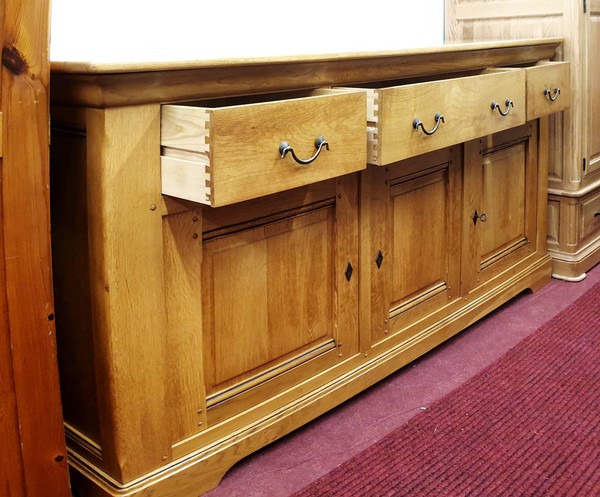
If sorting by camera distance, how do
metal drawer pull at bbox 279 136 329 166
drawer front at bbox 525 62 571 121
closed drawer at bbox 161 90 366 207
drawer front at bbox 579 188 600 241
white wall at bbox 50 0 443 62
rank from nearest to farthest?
closed drawer at bbox 161 90 366 207, metal drawer pull at bbox 279 136 329 166, white wall at bbox 50 0 443 62, drawer front at bbox 525 62 571 121, drawer front at bbox 579 188 600 241

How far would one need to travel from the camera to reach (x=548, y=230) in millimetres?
3184

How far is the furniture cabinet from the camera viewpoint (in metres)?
2.91

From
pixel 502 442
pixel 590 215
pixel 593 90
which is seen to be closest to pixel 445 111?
pixel 502 442

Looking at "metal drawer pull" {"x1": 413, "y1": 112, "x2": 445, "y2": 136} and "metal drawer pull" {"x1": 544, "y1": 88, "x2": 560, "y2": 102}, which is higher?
"metal drawer pull" {"x1": 544, "y1": 88, "x2": 560, "y2": 102}

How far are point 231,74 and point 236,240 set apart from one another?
0.35 m

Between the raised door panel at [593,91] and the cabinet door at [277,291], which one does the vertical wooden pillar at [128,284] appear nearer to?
the cabinet door at [277,291]

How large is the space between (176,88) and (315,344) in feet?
2.51

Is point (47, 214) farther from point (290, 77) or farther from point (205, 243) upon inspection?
point (290, 77)

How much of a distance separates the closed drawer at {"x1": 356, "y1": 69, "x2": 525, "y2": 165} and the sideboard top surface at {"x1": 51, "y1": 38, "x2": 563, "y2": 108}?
12 cm

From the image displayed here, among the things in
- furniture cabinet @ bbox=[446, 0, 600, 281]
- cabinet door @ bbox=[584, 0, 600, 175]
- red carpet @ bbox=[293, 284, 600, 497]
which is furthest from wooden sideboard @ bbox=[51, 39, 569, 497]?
cabinet door @ bbox=[584, 0, 600, 175]

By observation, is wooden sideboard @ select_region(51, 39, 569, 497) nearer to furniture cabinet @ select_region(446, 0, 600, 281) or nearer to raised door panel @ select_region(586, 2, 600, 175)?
furniture cabinet @ select_region(446, 0, 600, 281)

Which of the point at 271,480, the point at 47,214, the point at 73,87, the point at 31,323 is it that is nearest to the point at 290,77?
the point at 73,87

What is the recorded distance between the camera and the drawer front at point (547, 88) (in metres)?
2.42

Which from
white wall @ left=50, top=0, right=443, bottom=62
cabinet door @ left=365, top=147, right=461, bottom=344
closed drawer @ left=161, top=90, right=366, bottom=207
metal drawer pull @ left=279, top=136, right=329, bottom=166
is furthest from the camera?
cabinet door @ left=365, top=147, right=461, bottom=344
